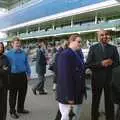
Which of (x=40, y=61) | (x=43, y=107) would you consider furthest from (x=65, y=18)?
(x=43, y=107)

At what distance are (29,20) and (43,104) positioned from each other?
2863 inches

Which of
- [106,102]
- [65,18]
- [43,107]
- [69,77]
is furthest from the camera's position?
[65,18]

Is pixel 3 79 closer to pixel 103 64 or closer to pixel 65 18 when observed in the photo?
pixel 103 64

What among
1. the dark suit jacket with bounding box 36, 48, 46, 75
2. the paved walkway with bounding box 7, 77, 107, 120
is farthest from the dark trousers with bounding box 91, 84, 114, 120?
the dark suit jacket with bounding box 36, 48, 46, 75

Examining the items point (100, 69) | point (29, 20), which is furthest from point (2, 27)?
point (100, 69)

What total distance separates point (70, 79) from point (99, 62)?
175 cm

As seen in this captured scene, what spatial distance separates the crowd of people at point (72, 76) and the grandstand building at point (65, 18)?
27.8 meters

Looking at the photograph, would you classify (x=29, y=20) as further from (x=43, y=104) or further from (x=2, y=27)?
(x=43, y=104)

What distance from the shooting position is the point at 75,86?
17.8ft

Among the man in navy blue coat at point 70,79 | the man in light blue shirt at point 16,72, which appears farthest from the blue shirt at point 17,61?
the man in navy blue coat at point 70,79

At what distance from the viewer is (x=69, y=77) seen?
5352mm

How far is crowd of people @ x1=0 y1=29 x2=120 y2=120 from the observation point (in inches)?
212

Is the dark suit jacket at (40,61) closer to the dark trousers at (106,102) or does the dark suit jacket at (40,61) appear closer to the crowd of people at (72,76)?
the crowd of people at (72,76)

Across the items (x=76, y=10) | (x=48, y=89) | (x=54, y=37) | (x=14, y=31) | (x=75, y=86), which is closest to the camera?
(x=75, y=86)
